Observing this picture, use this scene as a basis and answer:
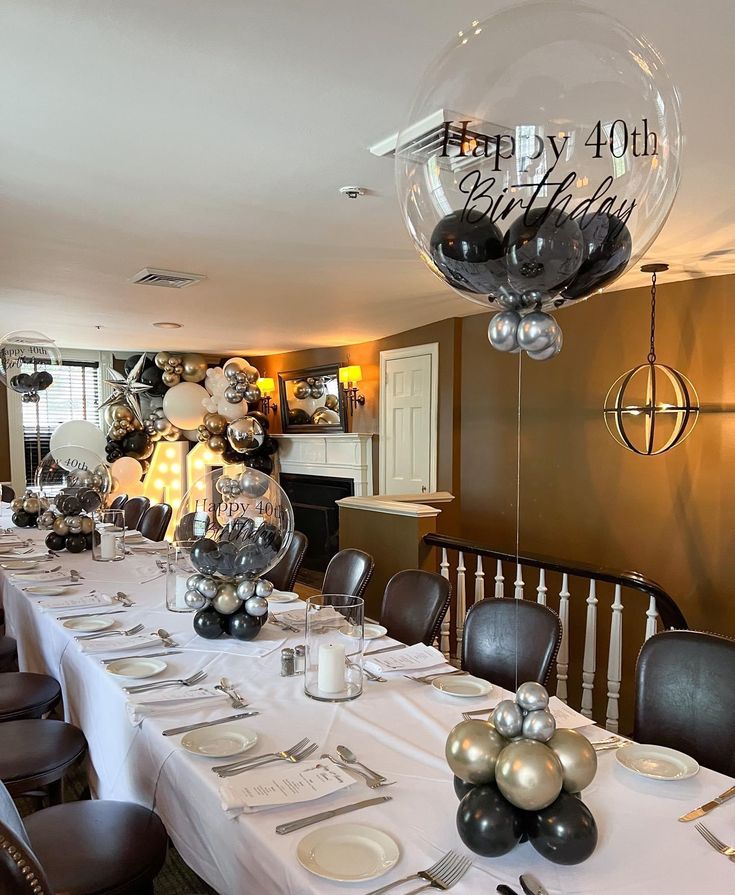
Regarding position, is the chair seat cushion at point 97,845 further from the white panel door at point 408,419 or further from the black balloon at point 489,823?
the white panel door at point 408,419

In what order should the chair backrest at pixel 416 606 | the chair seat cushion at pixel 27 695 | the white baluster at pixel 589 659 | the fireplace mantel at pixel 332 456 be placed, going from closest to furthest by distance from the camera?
the chair seat cushion at pixel 27 695 → the chair backrest at pixel 416 606 → the white baluster at pixel 589 659 → the fireplace mantel at pixel 332 456

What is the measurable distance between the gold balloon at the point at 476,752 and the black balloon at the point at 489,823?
3 centimetres

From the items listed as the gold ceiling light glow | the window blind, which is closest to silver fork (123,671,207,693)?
the gold ceiling light glow

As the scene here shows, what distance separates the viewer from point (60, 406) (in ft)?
28.6

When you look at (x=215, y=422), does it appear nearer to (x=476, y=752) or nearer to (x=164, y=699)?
(x=164, y=699)

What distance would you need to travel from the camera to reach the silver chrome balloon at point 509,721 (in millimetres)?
1167

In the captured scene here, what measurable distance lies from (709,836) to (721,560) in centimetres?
337

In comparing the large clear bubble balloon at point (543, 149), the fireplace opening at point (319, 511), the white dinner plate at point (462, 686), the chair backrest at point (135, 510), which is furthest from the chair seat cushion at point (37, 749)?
the fireplace opening at point (319, 511)

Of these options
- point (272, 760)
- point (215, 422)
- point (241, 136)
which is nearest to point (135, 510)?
point (215, 422)

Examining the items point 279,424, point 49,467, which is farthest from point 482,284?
point 279,424

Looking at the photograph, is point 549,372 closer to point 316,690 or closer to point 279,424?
point 316,690

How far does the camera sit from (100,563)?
3.77 m

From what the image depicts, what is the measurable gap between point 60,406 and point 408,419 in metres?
4.94

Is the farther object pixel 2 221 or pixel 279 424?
pixel 279 424
